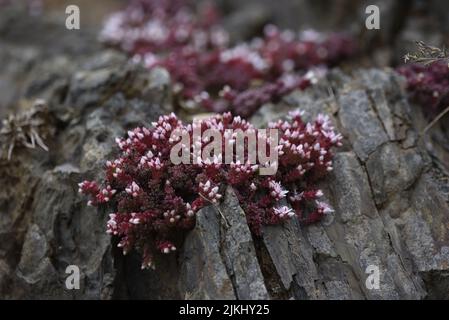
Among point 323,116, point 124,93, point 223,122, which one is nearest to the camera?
point 223,122

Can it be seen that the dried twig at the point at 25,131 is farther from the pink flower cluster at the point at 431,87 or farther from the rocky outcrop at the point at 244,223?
the pink flower cluster at the point at 431,87

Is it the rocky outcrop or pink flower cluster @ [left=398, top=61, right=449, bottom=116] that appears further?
pink flower cluster @ [left=398, top=61, right=449, bottom=116]

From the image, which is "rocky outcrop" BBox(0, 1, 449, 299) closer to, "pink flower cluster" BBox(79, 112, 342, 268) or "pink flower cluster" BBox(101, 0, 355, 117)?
"pink flower cluster" BBox(79, 112, 342, 268)

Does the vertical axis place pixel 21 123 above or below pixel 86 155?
above

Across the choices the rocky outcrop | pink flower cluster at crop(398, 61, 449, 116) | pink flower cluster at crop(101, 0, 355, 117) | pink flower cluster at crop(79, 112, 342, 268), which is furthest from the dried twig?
pink flower cluster at crop(398, 61, 449, 116)

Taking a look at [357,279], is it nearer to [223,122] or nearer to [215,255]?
[215,255]

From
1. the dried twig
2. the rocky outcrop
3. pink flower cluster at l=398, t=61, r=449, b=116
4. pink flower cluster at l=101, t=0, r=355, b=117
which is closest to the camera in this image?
the rocky outcrop

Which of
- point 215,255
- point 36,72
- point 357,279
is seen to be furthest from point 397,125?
point 36,72
